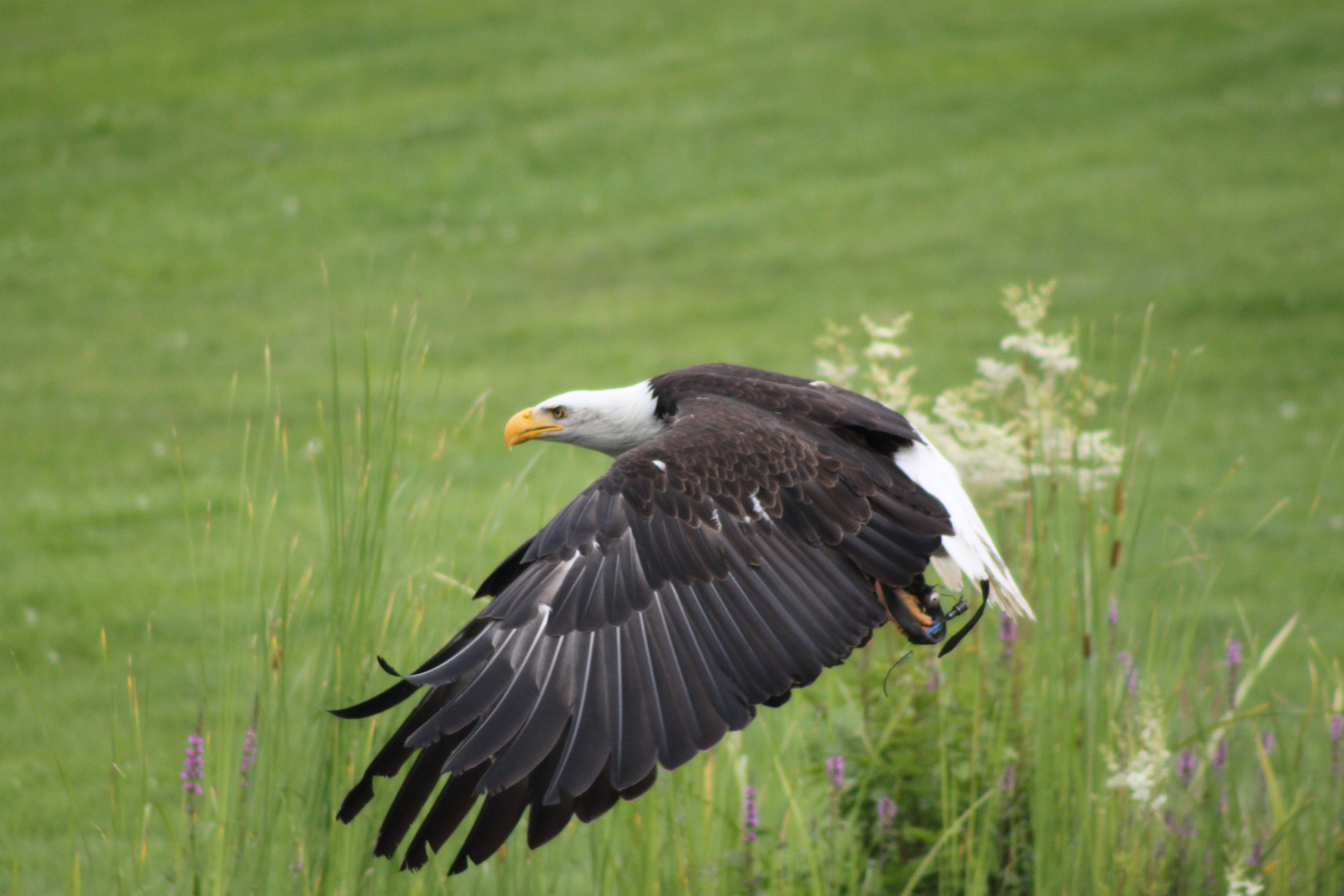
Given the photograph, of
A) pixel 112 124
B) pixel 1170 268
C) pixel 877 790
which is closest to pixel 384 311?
pixel 112 124

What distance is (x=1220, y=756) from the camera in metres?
3.72

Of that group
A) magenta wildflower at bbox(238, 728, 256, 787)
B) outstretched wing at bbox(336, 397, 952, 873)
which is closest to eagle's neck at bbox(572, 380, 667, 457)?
outstretched wing at bbox(336, 397, 952, 873)

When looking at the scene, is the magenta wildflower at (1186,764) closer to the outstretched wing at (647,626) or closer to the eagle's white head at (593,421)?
the outstretched wing at (647,626)

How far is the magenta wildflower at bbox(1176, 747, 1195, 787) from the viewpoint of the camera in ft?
12.3

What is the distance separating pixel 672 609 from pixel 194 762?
3.47 ft

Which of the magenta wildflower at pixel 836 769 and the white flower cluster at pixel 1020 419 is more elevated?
the white flower cluster at pixel 1020 419

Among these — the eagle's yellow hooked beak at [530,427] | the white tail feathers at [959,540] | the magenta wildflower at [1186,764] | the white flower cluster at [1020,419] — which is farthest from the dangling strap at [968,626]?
the eagle's yellow hooked beak at [530,427]

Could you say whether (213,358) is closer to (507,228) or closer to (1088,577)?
(507,228)

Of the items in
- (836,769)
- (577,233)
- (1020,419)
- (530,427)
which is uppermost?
(577,233)

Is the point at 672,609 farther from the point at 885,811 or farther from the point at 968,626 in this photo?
the point at 885,811

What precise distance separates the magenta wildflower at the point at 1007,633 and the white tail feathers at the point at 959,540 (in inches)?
7.5

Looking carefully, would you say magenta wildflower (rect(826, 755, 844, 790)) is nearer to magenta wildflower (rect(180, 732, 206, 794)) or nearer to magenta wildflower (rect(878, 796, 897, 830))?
magenta wildflower (rect(878, 796, 897, 830))

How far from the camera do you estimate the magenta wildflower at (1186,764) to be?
3.75 m

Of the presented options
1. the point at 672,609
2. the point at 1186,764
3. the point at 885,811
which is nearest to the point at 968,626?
the point at 885,811
